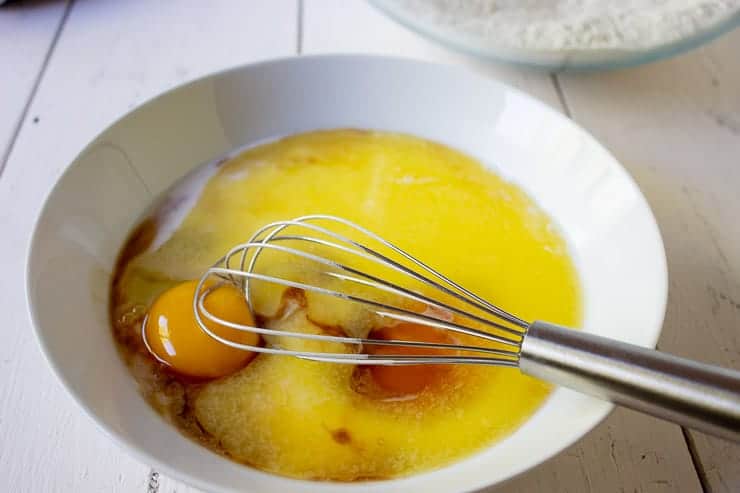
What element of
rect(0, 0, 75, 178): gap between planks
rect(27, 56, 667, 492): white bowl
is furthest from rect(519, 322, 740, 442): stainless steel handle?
rect(0, 0, 75, 178): gap between planks

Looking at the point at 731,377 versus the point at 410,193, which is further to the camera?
the point at 410,193

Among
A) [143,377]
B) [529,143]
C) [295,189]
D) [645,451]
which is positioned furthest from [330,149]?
[645,451]

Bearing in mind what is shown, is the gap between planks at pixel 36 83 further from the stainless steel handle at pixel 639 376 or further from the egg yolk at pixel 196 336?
the stainless steel handle at pixel 639 376

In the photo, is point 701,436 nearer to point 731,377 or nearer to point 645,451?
point 645,451

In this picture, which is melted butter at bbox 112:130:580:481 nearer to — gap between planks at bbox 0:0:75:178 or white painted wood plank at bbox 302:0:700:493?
white painted wood plank at bbox 302:0:700:493

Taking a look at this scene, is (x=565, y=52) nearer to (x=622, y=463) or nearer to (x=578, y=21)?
(x=578, y=21)

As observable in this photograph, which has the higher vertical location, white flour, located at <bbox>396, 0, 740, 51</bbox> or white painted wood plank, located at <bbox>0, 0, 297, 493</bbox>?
white flour, located at <bbox>396, 0, 740, 51</bbox>
